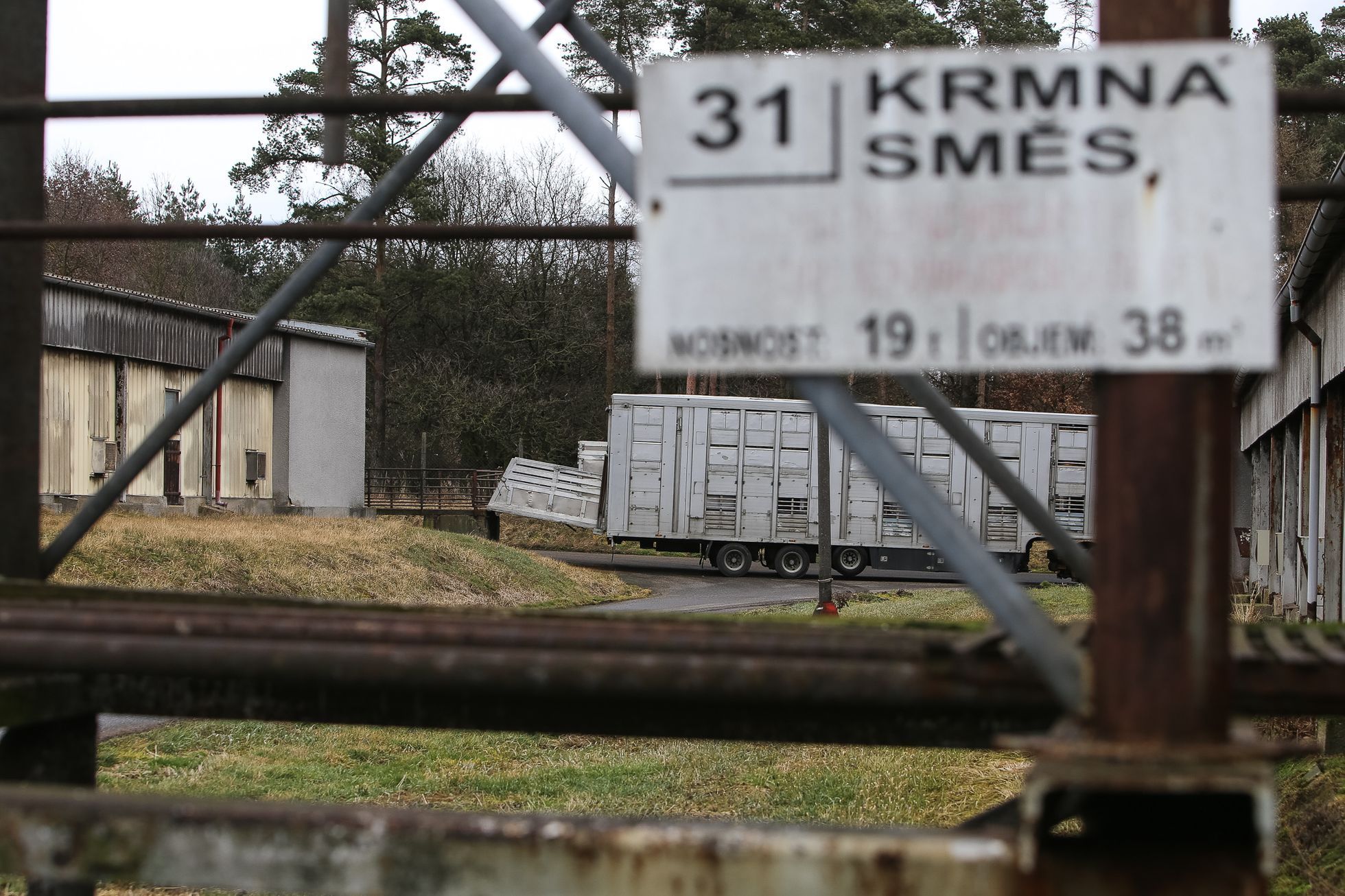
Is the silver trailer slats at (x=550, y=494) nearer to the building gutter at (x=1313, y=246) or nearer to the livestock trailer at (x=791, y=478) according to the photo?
the livestock trailer at (x=791, y=478)

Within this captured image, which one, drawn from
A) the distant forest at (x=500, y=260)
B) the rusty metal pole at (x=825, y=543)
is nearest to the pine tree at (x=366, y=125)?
the distant forest at (x=500, y=260)

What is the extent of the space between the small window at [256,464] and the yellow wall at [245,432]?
0.08m

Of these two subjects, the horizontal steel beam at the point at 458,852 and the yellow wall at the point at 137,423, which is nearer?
the horizontal steel beam at the point at 458,852

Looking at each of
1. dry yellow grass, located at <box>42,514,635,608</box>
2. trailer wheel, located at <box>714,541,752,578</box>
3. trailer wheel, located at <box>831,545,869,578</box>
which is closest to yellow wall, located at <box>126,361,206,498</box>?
dry yellow grass, located at <box>42,514,635,608</box>

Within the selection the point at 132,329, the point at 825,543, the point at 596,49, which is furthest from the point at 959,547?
the point at 132,329

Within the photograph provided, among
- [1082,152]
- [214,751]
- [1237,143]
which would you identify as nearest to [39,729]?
[1082,152]

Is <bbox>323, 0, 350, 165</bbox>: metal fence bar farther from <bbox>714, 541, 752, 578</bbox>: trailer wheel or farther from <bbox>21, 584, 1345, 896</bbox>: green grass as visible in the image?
<bbox>714, 541, 752, 578</bbox>: trailer wheel

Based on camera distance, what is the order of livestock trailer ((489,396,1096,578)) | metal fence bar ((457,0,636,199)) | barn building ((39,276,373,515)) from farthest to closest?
livestock trailer ((489,396,1096,578))
barn building ((39,276,373,515))
metal fence bar ((457,0,636,199))

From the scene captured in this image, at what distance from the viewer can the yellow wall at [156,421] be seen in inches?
1049

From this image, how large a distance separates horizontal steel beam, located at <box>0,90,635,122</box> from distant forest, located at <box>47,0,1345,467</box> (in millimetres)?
34791

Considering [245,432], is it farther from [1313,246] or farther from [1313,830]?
[1313,830]

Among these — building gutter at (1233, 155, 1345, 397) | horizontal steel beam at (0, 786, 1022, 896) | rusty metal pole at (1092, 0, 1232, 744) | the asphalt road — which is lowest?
the asphalt road

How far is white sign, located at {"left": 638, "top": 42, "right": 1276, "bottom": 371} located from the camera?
209 cm

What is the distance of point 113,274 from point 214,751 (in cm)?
4520
